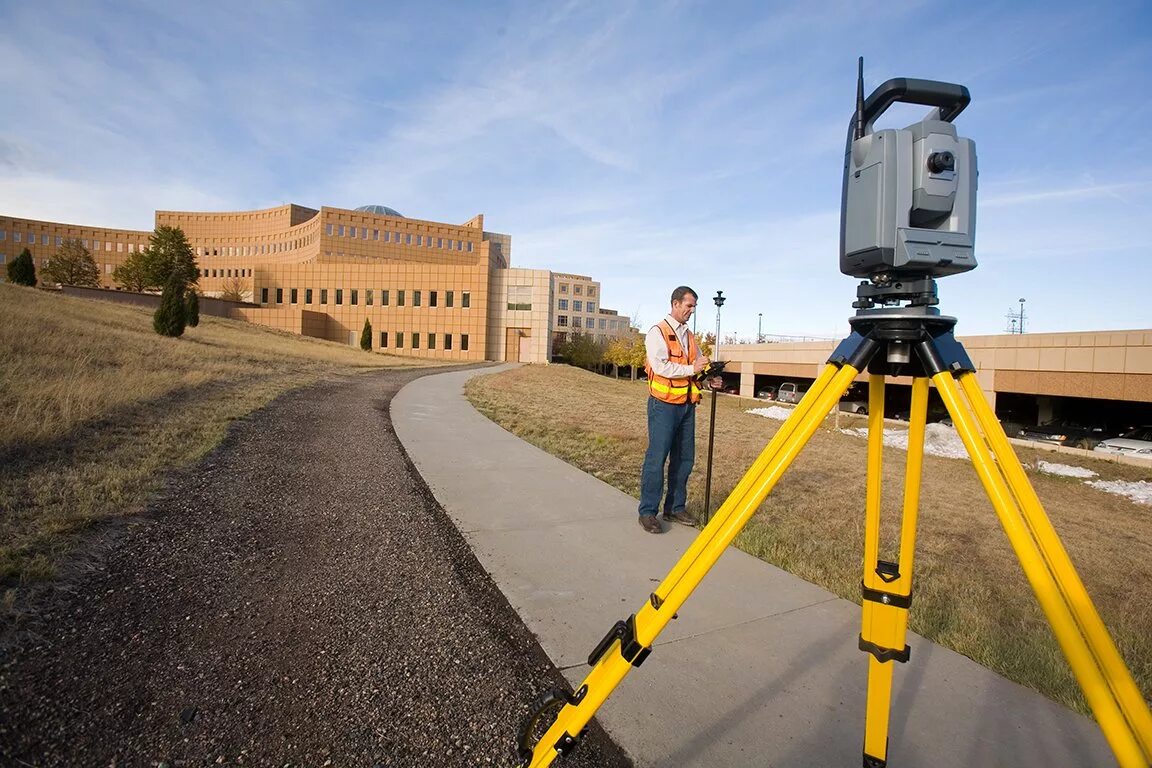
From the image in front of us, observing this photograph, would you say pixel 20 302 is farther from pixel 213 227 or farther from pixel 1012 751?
pixel 213 227

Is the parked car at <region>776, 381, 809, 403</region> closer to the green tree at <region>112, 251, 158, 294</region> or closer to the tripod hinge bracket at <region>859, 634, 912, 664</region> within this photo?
the tripod hinge bracket at <region>859, 634, 912, 664</region>

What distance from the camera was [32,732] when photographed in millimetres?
1946

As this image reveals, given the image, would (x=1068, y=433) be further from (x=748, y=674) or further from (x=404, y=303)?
(x=404, y=303)

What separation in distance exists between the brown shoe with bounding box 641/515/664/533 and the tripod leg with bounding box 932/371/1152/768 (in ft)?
10.1

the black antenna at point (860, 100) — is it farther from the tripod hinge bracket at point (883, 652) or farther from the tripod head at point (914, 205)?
the tripod hinge bracket at point (883, 652)

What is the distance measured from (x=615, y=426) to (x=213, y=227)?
92231mm

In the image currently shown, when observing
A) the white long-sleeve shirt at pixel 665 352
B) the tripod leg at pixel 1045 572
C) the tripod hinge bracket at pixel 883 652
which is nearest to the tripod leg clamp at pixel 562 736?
the tripod hinge bracket at pixel 883 652

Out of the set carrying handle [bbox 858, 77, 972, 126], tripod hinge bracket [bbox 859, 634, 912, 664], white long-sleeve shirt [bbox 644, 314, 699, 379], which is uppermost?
carrying handle [bbox 858, 77, 972, 126]

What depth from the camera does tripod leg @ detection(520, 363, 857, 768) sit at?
4.74 ft

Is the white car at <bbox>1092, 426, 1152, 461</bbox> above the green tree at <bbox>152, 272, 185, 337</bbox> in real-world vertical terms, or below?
below

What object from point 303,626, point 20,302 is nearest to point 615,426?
point 303,626

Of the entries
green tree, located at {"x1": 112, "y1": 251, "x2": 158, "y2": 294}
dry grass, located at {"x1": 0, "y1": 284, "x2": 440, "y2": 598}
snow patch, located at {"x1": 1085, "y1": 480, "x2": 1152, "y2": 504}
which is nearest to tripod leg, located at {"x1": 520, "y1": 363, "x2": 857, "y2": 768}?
dry grass, located at {"x1": 0, "y1": 284, "x2": 440, "y2": 598}

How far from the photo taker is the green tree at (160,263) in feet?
179

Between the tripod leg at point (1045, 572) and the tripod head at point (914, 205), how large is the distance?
296mm
